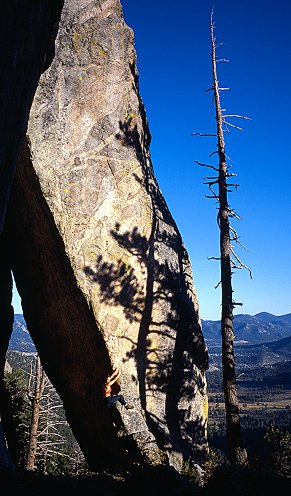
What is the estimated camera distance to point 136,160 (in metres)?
13.8

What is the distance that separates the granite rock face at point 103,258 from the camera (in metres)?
11.9

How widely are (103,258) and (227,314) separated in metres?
4.76

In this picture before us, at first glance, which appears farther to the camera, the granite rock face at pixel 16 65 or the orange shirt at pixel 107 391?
the orange shirt at pixel 107 391

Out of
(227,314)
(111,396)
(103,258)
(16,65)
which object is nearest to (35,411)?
(111,396)

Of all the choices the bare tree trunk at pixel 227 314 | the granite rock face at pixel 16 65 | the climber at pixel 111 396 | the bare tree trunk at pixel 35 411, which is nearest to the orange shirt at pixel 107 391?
the climber at pixel 111 396

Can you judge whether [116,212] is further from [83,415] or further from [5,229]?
[83,415]

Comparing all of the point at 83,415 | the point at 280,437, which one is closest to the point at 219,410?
the point at 280,437

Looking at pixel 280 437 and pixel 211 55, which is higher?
pixel 211 55

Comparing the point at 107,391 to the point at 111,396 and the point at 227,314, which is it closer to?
the point at 111,396

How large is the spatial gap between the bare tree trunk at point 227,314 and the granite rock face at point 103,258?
127 centimetres

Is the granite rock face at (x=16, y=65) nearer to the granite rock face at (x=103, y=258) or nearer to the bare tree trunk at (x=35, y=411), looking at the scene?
the granite rock face at (x=103, y=258)

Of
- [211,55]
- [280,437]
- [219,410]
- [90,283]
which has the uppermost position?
[211,55]

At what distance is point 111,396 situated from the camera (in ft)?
38.5

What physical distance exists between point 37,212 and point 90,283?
2.75m
